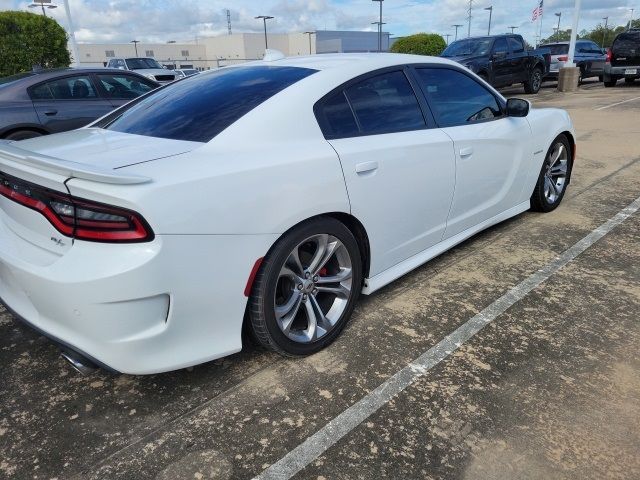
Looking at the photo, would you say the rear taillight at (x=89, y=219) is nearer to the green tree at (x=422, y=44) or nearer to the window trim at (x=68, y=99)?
the window trim at (x=68, y=99)

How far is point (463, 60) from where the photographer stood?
13750mm

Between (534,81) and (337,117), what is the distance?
16.1m

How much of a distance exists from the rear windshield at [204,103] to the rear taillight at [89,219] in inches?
25.9

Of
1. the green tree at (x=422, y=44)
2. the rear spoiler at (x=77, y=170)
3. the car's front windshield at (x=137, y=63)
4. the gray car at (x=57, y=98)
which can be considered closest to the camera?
the rear spoiler at (x=77, y=170)

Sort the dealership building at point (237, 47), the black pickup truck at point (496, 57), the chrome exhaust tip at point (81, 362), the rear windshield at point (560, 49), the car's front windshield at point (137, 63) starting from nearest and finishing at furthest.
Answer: the chrome exhaust tip at point (81, 362)
the black pickup truck at point (496, 57)
the rear windshield at point (560, 49)
the car's front windshield at point (137, 63)
the dealership building at point (237, 47)

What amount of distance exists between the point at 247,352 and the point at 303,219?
0.85 metres

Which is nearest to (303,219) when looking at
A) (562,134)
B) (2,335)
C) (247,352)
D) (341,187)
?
(341,187)

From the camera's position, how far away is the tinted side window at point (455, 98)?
3.35 m

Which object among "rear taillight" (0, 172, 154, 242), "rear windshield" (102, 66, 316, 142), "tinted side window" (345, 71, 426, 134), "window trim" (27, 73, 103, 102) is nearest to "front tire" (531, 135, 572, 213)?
"tinted side window" (345, 71, 426, 134)

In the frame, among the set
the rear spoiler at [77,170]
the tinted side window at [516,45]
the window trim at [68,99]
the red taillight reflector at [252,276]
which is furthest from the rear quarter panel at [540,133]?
the tinted side window at [516,45]

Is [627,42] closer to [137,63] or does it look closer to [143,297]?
[137,63]

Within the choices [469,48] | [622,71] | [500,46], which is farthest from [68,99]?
[622,71]

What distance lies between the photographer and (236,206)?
83.9 inches

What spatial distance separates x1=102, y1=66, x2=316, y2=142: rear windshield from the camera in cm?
254
